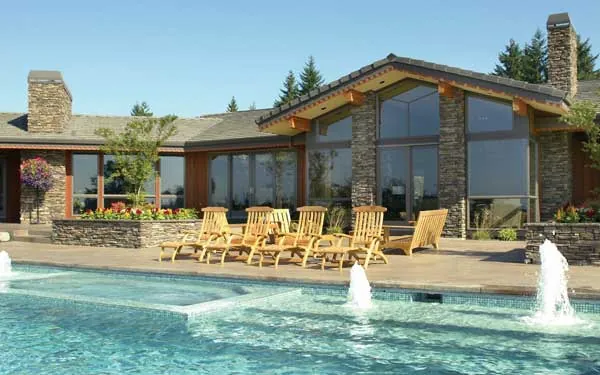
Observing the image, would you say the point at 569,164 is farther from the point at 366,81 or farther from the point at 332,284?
the point at 332,284

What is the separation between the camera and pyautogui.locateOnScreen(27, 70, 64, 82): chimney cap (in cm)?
2083

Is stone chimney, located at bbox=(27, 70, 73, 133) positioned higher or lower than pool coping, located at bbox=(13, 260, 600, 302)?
higher

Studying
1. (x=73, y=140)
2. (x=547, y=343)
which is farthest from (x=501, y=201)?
(x=73, y=140)

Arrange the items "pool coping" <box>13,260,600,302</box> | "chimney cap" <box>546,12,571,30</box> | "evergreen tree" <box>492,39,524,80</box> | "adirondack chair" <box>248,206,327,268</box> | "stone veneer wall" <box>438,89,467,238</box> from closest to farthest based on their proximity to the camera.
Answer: "pool coping" <box>13,260,600,302</box> → "adirondack chair" <box>248,206,327,268</box> → "stone veneer wall" <box>438,89,467,238</box> → "chimney cap" <box>546,12,571,30</box> → "evergreen tree" <box>492,39,524,80</box>

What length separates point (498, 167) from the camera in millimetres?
14930

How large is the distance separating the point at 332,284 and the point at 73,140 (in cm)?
1475

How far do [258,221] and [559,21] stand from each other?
10406mm

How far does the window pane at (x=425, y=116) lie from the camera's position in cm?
1578

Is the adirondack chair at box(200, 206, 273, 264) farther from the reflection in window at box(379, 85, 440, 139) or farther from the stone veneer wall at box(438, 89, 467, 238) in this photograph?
the reflection in window at box(379, 85, 440, 139)

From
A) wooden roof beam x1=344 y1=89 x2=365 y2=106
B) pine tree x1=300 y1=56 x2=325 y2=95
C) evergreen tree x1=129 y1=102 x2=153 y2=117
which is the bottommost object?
wooden roof beam x1=344 y1=89 x2=365 y2=106

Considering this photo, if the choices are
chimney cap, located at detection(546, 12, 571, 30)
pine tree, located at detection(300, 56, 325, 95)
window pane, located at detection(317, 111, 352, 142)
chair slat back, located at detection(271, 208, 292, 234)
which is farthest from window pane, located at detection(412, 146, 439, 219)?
pine tree, located at detection(300, 56, 325, 95)

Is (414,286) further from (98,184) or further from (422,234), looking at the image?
(98,184)

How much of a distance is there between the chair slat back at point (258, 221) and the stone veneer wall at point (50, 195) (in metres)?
11.2

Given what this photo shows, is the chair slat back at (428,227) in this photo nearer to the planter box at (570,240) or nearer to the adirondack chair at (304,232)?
the adirondack chair at (304,232)
